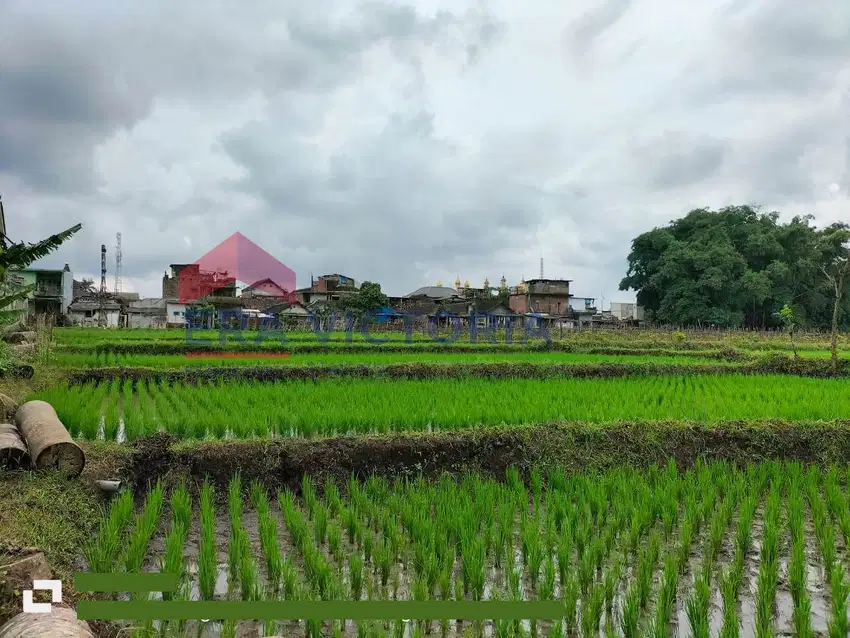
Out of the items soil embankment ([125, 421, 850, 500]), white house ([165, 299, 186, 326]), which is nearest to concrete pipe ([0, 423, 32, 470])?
soil embankment ([125, 421, 850, 500])

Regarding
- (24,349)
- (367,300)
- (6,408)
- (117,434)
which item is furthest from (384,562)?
(367,300)

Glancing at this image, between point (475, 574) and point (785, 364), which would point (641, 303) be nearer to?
point (785, 364)

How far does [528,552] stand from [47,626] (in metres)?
2.68

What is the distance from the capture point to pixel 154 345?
17.8m

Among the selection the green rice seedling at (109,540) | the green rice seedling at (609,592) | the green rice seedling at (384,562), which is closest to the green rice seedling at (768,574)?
the green rice seedling at (609,592)

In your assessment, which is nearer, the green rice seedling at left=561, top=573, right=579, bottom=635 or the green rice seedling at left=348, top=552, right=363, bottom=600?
the green rice seedling at left=561, top=573, right=579, bottom=635

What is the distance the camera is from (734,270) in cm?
3731

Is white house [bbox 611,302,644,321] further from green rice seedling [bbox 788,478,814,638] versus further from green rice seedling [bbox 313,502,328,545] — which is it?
green rice seedling [bbox 313,502,328,545]

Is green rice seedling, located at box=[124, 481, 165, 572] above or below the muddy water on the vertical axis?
above

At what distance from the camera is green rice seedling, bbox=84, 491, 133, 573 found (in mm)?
3609

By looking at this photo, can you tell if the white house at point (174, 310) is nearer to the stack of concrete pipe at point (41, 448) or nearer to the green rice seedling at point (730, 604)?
the stack of concrete pipe at point (41, 448)

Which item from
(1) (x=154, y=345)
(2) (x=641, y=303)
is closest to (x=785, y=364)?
(1) (x=154, y=345)

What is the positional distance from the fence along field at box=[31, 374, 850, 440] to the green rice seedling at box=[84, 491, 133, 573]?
1.90 m

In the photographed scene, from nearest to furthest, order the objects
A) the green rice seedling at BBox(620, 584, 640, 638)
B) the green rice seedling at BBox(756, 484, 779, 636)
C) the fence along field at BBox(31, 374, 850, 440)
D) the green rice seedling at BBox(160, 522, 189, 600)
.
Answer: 1. the green rice seedling at BBox(620, 584, 640, 638)
2. the green rice seedling at BBox(756, 484, 779, 636)
3. the green rice seedling at BBox(160, 522, 189, 600)
4. the fence along field at BBox(31, 374, 850, 440)
